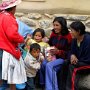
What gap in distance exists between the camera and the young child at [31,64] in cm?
527

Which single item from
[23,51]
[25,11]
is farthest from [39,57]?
[25,11]

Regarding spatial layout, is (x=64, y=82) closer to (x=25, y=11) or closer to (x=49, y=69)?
(x=49, y=69)

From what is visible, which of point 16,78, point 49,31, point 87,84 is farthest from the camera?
point 49,31

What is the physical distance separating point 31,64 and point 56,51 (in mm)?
426

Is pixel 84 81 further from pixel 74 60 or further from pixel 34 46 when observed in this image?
pixel 34 46

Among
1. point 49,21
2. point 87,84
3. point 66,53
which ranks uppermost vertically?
point 49,21

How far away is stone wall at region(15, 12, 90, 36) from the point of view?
610 centimetres

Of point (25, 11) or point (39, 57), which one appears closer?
point (39, 57)

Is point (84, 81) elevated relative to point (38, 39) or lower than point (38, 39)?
lower

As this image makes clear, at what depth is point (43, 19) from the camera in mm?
6188

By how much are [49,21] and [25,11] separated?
42 cm

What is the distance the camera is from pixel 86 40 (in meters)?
5.07

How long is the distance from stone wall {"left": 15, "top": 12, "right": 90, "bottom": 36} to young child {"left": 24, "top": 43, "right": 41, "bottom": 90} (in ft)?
2.64

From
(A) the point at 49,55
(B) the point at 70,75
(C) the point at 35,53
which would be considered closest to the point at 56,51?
(A) the point at 49,55
